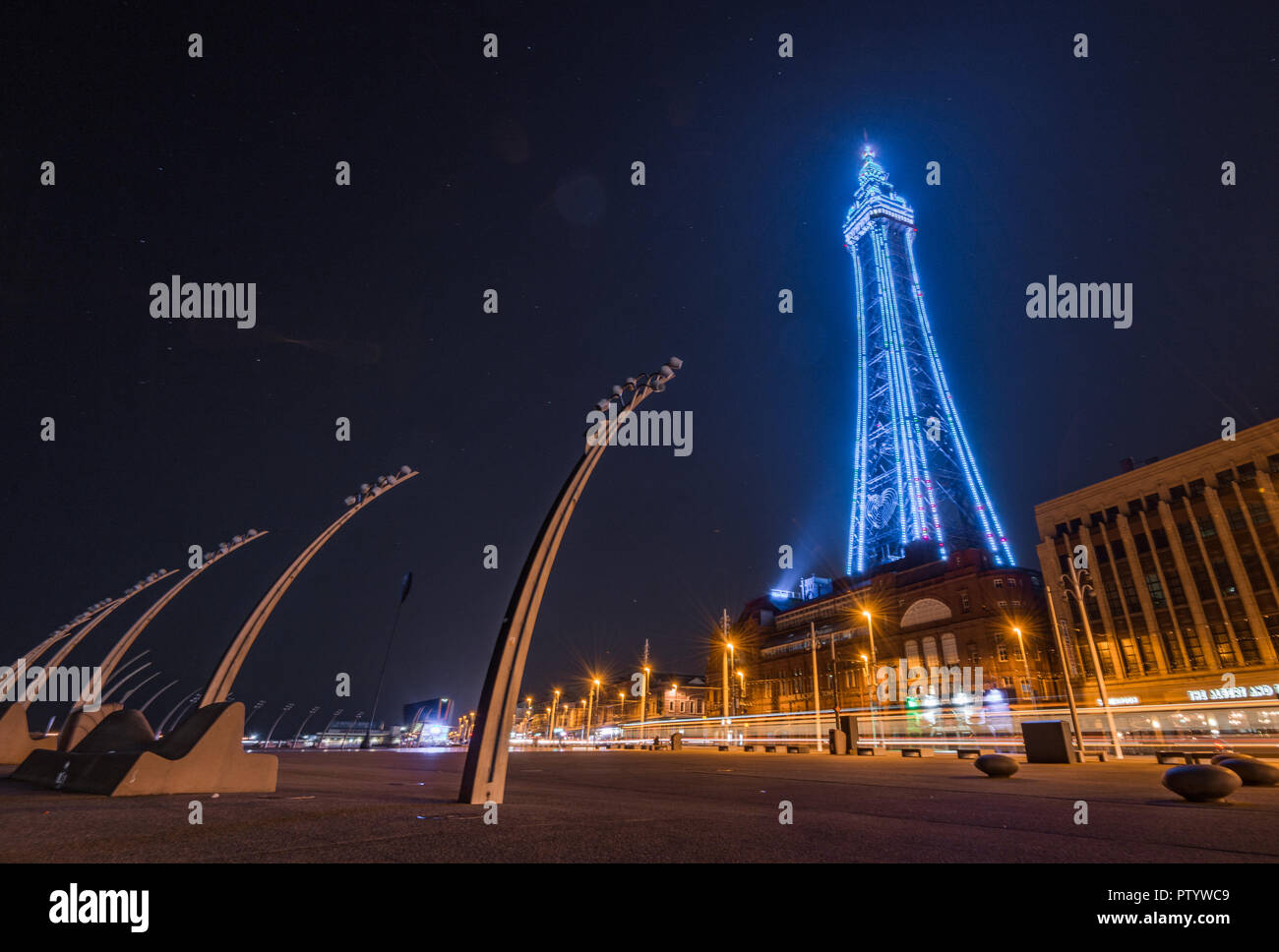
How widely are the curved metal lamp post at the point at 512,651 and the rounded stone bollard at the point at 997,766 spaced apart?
43.8 ft

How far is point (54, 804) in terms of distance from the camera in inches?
279

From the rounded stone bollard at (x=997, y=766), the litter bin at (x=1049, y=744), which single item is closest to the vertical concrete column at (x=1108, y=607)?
the litter bin at (x=1049, y=744)

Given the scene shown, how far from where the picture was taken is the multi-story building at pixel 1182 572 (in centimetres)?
5291

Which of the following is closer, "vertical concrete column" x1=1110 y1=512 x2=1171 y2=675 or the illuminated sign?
→ the illuminated sign

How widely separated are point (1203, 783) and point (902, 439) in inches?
3800

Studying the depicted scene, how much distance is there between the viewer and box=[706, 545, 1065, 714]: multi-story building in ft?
230

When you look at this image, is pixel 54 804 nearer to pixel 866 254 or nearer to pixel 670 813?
pixel 670 813

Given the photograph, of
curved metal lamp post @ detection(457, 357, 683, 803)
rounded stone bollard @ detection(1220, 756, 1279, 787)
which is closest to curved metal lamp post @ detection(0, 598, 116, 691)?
curved metal lamp post @ detection(457, 357, 683, 803)

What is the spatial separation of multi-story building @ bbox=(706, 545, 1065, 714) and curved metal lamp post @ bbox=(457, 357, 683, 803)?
46756mm

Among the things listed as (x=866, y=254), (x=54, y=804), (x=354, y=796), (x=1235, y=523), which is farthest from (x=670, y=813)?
(x=866, y=254)

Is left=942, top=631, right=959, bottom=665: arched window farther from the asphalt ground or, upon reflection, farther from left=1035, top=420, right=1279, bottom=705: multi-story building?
the asphalt ground

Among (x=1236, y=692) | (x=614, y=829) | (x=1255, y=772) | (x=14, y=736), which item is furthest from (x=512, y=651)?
(x=1236, y=692)
